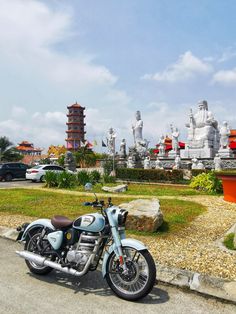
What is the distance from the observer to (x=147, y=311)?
11.7 feet

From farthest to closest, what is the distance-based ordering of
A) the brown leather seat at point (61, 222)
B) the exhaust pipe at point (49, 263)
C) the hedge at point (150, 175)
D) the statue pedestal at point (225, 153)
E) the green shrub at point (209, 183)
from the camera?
the statue pedestal at point (225, 153) < the hedge at point (150, 175) < the green shrub at point (209, 183) < the brown leather seat at point (61, 222) < the exhaust pipe at point (49, 263)

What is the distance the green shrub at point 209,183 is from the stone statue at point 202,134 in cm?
1685

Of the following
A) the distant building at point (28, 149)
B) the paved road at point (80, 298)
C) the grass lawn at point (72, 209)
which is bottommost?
the paved road at point (80, 298)

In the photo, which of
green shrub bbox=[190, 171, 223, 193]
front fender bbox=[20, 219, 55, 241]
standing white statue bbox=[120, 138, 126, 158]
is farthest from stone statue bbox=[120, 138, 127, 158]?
front fender bbox=[20, 219, 55, 241]

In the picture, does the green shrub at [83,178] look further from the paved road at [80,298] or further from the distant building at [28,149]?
the distant building at [28,149]

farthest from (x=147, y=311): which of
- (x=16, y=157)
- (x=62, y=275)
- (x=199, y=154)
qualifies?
(x=16, y=157)

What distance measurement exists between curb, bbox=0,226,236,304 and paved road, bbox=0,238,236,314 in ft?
0.34

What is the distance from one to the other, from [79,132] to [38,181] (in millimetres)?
66443

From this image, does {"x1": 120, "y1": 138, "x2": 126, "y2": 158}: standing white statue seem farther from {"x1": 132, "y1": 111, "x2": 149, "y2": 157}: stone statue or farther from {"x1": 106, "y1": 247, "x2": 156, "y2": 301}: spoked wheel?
{"x1": 106, "y1": 247, "x2": 156, "y2": 301}: spoked wheel

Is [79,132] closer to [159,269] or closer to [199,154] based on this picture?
[199,154]

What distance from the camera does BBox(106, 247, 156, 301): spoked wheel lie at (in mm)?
3770

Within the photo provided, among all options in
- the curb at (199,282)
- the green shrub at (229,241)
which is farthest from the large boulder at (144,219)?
the curb at (199,282)

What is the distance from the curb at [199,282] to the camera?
3969 millimetres

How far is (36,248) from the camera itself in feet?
15.4
